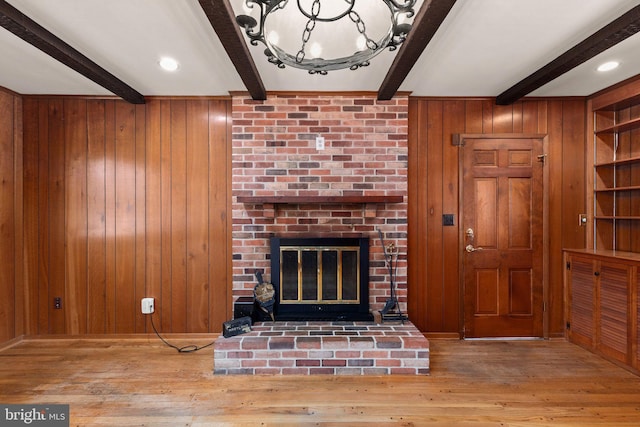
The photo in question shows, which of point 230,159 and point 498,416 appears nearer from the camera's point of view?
point 498,416

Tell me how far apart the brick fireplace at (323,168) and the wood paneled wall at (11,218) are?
2074 mm

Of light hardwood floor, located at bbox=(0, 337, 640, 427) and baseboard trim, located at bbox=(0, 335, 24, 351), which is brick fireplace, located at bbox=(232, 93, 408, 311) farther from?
baseboard trim, located at bbox=(0, 335, 24, 351)

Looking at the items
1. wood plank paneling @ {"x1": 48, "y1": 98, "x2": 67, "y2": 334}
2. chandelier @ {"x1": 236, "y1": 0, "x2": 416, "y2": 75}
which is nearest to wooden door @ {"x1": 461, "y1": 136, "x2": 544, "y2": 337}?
chandelier @ {"x1": 236, "y1": 0, "x2": 416, "y2": 75}

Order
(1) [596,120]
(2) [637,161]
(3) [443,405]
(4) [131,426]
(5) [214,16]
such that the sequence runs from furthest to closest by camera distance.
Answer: (1) [596,120]
(2) [637,161]
(3) [443,405]
(4) [131,426]
(5) [214,16]

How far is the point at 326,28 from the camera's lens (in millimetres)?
1853

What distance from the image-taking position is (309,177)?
2842mm

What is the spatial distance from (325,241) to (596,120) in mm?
2870

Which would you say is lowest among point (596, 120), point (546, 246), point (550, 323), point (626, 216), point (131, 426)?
point (131, 426)

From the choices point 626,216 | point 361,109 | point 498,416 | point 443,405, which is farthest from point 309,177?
point 626,216

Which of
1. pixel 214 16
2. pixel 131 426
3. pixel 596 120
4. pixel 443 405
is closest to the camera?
pixel 214 16

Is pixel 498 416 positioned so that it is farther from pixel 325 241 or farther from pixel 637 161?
pixel 637 161

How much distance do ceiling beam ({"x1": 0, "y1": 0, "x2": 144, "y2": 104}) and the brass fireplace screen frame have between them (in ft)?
6.47

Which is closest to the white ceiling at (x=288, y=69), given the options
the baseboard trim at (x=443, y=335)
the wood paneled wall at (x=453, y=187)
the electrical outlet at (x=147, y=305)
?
the wood paneled wall at (x=453, y=187)

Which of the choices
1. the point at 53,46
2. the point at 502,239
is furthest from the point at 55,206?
the point at 502,239
